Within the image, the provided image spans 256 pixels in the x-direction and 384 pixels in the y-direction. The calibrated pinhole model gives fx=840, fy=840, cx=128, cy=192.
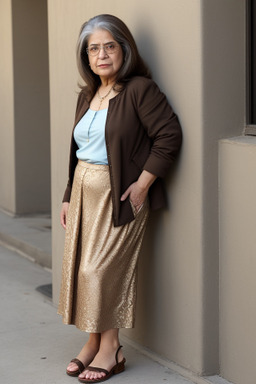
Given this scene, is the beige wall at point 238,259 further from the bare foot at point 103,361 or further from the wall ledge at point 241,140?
the bare foot at point 103,361

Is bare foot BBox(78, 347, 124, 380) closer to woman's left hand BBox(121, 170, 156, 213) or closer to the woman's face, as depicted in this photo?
woman's left hand BBox(121, 170, 156, 213)

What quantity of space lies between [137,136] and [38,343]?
1458 mm

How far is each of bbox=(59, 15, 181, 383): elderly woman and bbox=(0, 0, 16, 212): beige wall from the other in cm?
432

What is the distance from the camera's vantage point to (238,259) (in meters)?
3.83

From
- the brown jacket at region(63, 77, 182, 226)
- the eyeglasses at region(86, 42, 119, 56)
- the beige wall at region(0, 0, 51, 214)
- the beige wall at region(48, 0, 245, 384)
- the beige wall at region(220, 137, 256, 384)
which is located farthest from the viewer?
the beige wall at region(0, 0, 51, 214)

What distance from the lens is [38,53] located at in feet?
27.5

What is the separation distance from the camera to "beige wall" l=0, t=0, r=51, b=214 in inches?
327

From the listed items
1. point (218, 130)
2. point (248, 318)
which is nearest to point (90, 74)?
point (218, 130)

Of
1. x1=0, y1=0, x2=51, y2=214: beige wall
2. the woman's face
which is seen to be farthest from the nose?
x1=0, y1=0, x2=51, y2=214: beige wall

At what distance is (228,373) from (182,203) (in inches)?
32.9

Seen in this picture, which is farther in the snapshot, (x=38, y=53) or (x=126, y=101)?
(x=38, y=53)

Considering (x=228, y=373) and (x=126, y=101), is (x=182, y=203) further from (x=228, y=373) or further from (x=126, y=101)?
(x=228, y=373)

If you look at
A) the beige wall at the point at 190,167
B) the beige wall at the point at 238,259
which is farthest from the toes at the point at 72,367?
the beige wall at the point at 238,259

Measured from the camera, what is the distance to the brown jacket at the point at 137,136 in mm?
3961
